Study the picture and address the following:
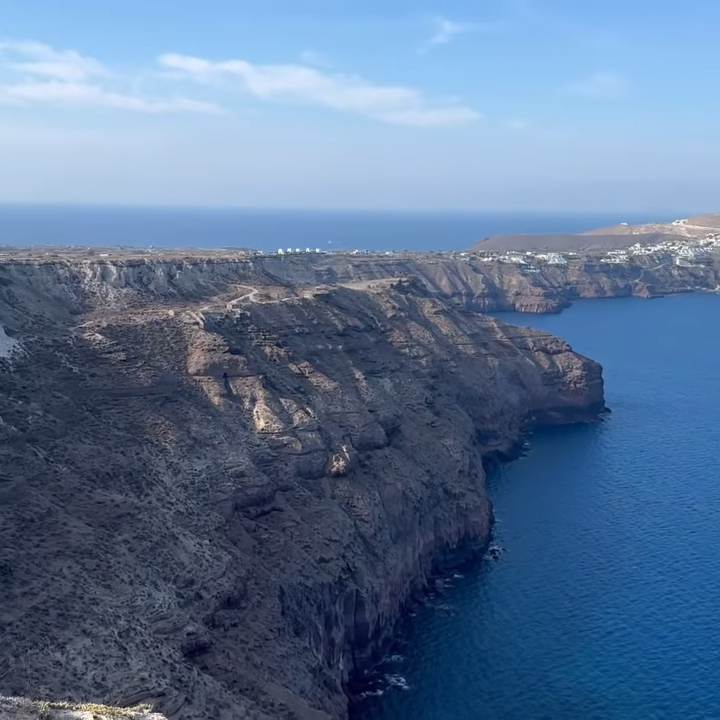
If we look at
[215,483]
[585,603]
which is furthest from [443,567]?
[215,483]

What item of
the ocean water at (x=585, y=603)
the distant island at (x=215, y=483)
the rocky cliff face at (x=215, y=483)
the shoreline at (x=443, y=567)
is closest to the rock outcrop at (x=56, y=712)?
the distant island at (x=215, y=483)

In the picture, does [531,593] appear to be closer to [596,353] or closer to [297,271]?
[297,271]

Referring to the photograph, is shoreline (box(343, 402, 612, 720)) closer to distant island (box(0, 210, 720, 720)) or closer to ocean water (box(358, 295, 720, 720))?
distant island (box(0, 210, 720, 720))

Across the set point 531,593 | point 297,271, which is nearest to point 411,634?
point 531,593

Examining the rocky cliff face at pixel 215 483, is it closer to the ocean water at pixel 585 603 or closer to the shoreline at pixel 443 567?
the shoreline at pixel 443 567

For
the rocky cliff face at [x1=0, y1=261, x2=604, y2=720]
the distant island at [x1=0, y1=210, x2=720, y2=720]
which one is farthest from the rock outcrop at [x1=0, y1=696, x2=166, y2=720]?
the rocky cliff face at [x1=0, y1=261, x2=604, y2=720]

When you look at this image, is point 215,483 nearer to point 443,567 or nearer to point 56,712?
point 443,567

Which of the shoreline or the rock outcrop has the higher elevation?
the rock outcrop
